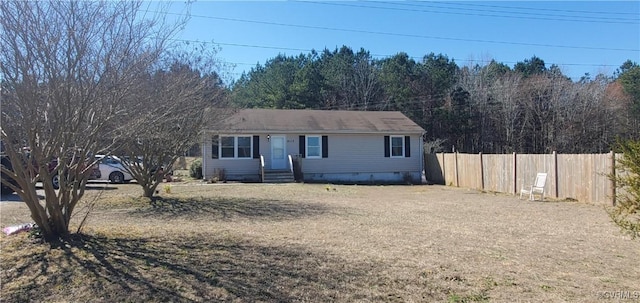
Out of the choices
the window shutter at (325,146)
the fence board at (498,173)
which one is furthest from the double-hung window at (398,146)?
the fence board at (498,173)

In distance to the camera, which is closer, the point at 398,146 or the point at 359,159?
the point at 359,159

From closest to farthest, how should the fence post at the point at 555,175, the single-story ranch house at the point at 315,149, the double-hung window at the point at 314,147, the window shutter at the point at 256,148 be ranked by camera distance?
the fence post at the point at 555,175 → the single-story ranch house at the point at 315,149 → the window shutter at the point at 256,148 → the double-hung window at the point at 314,147

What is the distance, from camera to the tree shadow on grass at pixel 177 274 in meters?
4.14

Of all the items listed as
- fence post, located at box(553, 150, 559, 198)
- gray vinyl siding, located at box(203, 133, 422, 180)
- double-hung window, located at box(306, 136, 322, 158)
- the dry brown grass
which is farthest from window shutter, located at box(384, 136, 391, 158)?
the dry brown grass

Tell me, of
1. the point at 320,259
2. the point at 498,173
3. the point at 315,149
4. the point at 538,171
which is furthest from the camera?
the point at 315,149

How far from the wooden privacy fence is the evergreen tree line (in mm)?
14824

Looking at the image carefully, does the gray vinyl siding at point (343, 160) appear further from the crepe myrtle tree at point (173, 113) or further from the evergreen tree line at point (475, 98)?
the evergreen tree line at point (475, 98)

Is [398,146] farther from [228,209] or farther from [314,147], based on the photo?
[228,209]

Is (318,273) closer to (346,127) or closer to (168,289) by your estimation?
(168,289)

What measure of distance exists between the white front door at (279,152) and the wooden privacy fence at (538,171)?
24.7 ft

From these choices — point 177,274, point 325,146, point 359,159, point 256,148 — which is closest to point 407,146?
point 359,159

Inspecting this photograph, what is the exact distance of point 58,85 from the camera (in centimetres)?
497

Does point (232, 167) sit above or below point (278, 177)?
above

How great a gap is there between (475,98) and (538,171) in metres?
26.3
